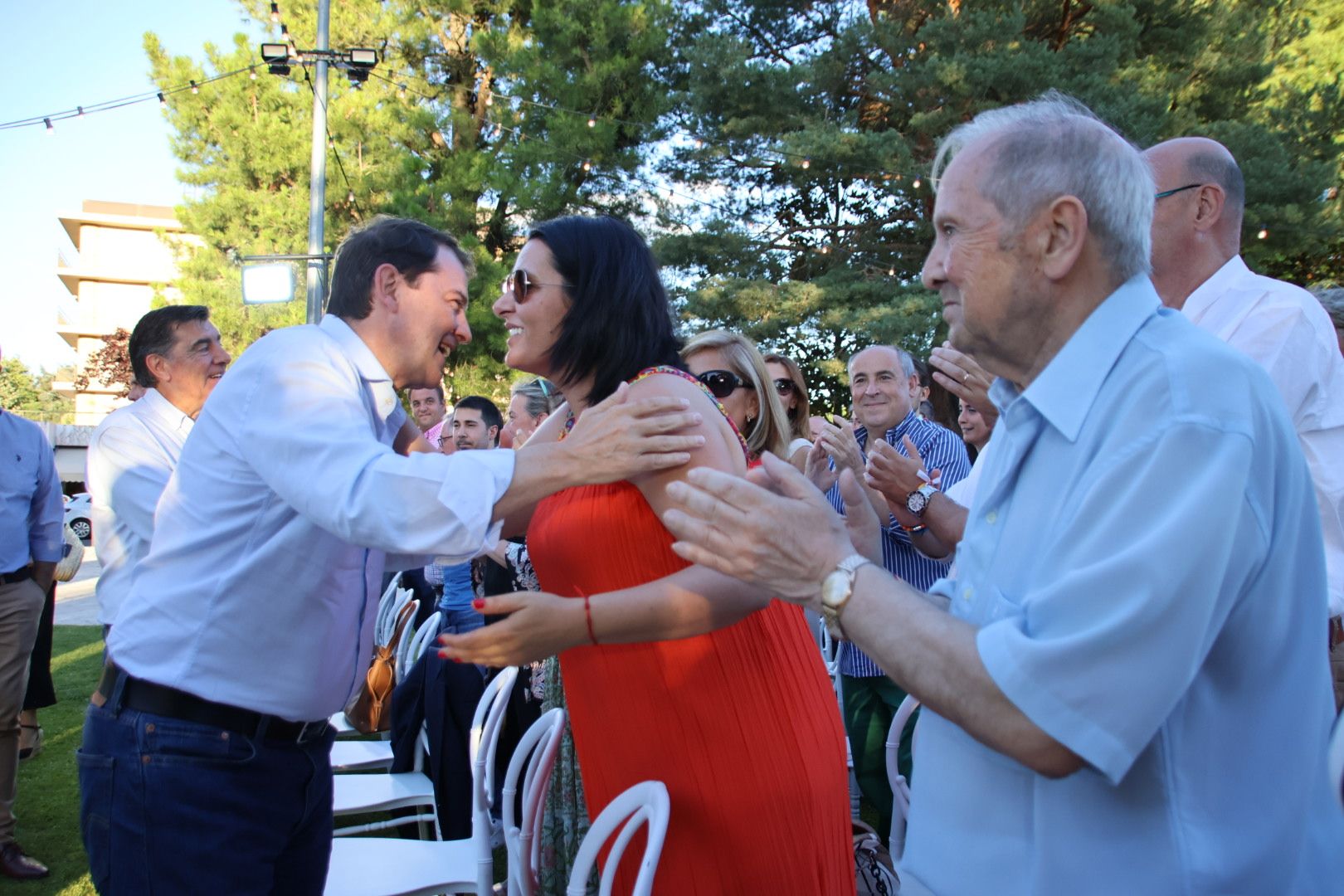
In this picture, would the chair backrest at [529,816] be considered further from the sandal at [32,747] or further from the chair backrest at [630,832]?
the sandal at [32,747]

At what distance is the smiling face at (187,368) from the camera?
14.1ft

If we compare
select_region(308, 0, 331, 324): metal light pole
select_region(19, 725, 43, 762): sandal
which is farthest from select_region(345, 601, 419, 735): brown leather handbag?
select_region(308, 0, 331, 324): metal light pole

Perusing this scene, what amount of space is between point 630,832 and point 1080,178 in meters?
1.45

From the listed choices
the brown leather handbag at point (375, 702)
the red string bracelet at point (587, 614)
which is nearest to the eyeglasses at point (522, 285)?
the red string bracelet at point (587, 614)

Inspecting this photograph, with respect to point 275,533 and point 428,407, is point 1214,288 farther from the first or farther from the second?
point 428,407

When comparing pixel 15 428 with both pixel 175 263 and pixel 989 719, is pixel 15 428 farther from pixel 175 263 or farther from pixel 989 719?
pixel 175 263

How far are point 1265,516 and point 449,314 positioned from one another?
1853 mm

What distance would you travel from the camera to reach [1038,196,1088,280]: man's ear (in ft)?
4.25

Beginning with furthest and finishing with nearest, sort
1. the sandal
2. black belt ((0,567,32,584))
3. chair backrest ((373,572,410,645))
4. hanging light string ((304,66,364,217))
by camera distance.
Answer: hanging light string ((304,66,364,217))
the sandal
chair backrest ((373,572,410,645))
black belt ((0,567,32,584))

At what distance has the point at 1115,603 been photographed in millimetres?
1045

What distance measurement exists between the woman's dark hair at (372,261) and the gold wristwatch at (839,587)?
4.81ft

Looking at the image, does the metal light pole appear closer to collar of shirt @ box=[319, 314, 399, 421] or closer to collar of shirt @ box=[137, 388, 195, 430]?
collar of shirt @ box=[137, 388, 195, 430]

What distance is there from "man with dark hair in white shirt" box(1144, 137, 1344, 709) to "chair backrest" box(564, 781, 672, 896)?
1646 mm

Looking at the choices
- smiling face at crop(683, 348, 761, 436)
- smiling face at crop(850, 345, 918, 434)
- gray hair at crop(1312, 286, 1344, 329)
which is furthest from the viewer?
smiling face at crop(850, 345, 918, 434)
